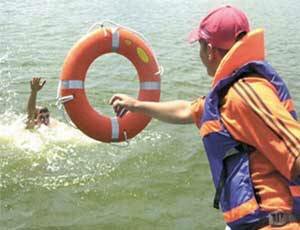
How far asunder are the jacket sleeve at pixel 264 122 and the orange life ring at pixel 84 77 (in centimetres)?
201

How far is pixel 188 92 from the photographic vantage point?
1012 centimetres

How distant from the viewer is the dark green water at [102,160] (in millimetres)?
5598

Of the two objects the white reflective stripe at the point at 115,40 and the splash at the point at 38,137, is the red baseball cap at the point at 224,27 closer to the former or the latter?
the white reflective stripe at the point at 115,40

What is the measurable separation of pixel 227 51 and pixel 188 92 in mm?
7457

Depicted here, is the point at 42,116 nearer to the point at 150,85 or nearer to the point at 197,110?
the point at 150,85

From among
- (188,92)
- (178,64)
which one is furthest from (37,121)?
(178,64)

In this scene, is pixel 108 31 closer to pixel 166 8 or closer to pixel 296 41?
pixel 296 41

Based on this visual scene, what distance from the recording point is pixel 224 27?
2613 millimetres

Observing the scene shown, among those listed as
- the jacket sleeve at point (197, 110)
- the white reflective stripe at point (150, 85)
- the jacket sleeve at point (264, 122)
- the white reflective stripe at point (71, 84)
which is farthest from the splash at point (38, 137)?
the jacket sleeve at point (264, 122)

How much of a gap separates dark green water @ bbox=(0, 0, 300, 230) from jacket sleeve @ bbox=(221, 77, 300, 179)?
314cm

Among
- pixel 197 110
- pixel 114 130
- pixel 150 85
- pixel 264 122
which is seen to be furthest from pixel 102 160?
pixel 264 122

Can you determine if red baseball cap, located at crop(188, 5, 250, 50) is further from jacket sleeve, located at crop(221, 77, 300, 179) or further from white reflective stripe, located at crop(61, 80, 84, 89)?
white reflective stripe, located at crop(61, 80, 84, 89)

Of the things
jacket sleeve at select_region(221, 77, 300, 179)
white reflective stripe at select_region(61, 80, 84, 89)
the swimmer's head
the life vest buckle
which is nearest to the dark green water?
the swimmer's head

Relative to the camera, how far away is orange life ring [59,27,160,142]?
4488mm
